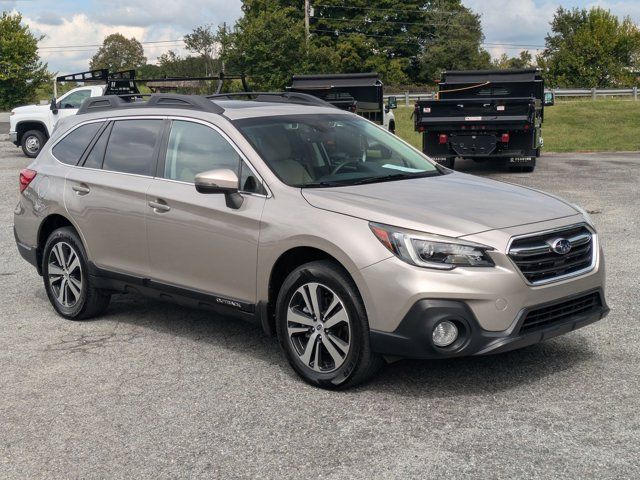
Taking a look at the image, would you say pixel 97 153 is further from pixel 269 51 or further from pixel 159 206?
pixel 269 51

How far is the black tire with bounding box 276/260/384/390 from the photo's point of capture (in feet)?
16.1

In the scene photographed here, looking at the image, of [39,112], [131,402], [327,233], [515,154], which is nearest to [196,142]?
[327,233]

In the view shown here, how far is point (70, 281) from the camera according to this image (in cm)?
707

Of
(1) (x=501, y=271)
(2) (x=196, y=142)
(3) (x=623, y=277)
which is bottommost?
(3) (x=623, y=277)

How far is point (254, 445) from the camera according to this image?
4.38m

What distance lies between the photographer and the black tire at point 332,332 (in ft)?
16.1

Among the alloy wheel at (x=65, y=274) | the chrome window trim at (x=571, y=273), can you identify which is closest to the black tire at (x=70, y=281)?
the alloy wheel at (x=65, y=274)

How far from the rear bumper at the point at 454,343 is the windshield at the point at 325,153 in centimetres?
122

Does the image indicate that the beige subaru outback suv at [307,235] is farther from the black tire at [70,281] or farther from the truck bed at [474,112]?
the truck bed at [474,112]

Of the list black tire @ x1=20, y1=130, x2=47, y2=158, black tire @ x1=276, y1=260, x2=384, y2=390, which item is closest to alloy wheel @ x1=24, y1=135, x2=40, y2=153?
black tire @ x1=20, y1=130, x2=47, y2=158

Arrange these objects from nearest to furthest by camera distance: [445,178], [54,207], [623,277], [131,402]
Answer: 1. [131,402]
2. [445,178]
3. [54,207]
4. [623,277]

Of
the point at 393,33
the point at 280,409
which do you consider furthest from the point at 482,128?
the point at 393,33

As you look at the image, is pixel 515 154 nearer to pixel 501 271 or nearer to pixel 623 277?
pixel 623 277

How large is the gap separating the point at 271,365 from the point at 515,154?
1262 centimetres
